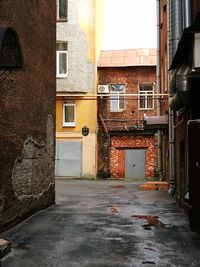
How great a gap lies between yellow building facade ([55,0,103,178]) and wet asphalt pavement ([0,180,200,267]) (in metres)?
11.7

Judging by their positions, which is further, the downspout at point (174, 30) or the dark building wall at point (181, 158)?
the dark building wall at point (181, 158)

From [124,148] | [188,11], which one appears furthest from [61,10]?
[188,11]

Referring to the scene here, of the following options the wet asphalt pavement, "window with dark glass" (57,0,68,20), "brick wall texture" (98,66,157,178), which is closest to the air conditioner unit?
"brick wall texture" (98,66,157,178)

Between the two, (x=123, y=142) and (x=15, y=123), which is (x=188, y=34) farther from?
(x=123, y=142)

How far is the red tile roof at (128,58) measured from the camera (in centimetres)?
2664

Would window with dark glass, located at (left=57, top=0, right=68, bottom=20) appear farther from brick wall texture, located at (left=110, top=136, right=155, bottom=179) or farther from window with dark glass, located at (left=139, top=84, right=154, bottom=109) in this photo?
brick wall texture, located at (left=110, top=136, right=155, bottom=179)

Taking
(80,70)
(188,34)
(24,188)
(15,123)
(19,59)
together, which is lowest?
(24,188)

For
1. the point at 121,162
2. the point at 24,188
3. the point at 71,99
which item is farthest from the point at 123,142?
the point at 24,188

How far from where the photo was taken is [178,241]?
786cm

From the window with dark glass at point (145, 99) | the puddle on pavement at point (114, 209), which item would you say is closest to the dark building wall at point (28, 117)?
the puddle on pavement at point (114, 209)

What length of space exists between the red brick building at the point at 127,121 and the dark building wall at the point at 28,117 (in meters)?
12.6

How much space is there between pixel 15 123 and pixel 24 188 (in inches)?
68.1

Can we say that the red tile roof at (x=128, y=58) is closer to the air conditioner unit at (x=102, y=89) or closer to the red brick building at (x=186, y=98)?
the air conditioner unit at (x=102, y=89)

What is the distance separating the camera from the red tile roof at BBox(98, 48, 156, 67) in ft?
87.4
